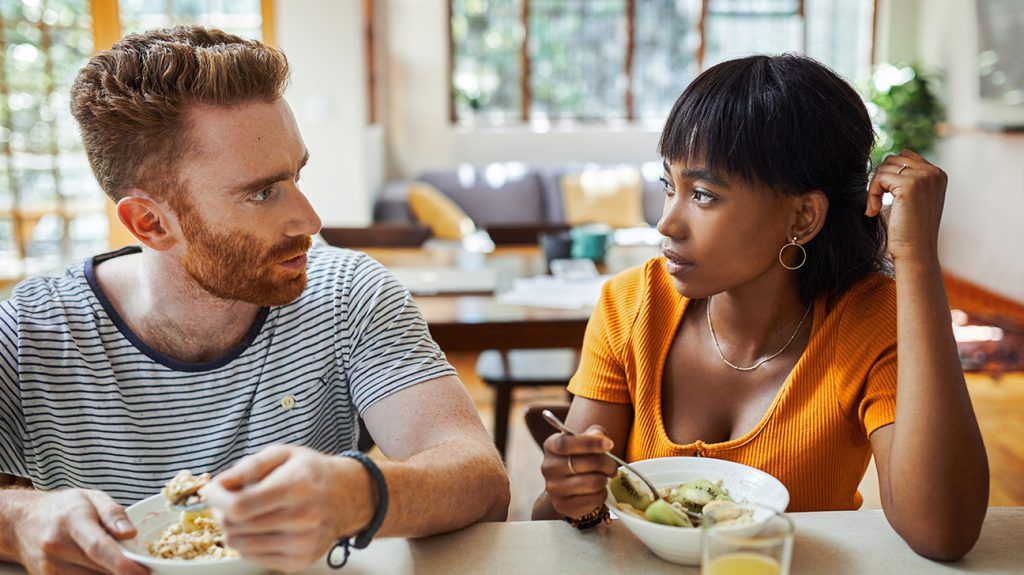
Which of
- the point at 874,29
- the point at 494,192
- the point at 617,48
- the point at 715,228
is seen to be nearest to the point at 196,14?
the point at 494,192

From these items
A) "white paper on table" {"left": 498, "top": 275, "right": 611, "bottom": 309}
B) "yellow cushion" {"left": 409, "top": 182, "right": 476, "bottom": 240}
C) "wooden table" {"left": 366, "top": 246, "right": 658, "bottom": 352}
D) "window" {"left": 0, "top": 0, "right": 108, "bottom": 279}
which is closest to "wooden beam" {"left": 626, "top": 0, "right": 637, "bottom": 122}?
"yellow cushion" {"left": 409, "top": 182, "right": 476, "bottom": 240}

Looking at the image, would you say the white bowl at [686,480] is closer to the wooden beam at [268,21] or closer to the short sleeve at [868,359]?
the short sleeve at [868,359]

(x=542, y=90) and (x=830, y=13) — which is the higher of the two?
(x=830, y=13)

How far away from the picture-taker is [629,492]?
990mm

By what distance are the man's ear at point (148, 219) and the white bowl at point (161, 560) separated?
0.41 m

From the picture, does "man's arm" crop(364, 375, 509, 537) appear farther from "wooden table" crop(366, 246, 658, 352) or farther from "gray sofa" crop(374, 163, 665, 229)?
"gray sofa" crop(374, 163, 665, 229)

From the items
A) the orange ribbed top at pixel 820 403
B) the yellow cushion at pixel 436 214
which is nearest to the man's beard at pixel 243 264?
the orange ribbed top at pixel 820 403

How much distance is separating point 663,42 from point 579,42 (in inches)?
25.4

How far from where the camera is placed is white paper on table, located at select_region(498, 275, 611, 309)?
2244mm

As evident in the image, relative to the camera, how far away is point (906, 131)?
6266mm

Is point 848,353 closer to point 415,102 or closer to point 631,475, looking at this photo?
point 631,475

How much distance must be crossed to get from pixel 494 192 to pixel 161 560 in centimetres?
548

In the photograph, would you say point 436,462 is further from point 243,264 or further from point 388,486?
point 243,264

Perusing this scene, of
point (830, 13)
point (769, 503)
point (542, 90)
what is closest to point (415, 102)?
point (542, 90)
